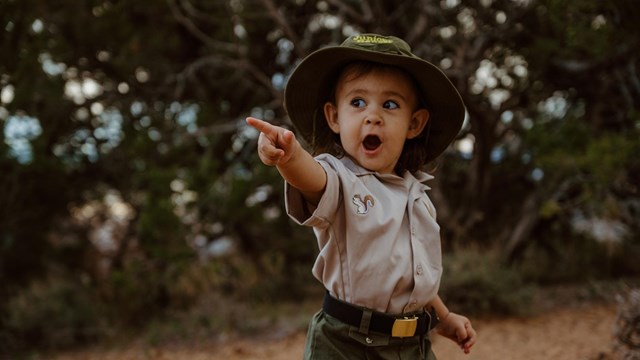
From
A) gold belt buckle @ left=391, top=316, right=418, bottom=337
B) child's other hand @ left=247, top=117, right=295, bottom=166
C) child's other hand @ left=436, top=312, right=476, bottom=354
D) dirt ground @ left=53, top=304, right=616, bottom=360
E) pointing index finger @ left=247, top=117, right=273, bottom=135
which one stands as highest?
pointing index finger @ left=247, top=117, right=273, bottom=135

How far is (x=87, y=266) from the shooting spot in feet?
23.9

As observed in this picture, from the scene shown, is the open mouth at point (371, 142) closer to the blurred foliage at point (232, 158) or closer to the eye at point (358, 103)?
the eye at point (358, 103)

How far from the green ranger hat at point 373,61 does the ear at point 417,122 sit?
4cm

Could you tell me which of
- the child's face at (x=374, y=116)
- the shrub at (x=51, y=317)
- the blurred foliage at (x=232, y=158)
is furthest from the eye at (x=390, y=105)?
the shrub at (x=51, y=317)

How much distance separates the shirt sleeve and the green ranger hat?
36 cm

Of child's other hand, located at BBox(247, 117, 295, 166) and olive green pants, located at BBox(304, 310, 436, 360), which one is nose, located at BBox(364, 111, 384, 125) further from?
olive green pants, located at BBox(304, 310, 436, 360)

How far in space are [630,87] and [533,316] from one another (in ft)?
7.88

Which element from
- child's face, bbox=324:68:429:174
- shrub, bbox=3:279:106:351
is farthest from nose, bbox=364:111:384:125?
shrub, bbox=3:279:106:351

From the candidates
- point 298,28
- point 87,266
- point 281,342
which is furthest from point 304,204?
point 87,266

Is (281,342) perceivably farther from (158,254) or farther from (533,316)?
(533,316)

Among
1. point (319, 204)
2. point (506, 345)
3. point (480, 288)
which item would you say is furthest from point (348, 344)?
point (480, 288)

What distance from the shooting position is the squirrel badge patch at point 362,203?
1.84m

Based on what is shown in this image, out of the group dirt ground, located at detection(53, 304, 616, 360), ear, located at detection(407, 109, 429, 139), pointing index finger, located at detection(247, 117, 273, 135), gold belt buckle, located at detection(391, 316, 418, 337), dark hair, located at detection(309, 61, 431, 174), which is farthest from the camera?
dirt ground, located at detection(53, 304, 616, 360)

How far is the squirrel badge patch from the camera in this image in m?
1.84
